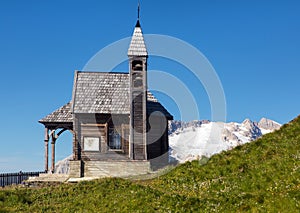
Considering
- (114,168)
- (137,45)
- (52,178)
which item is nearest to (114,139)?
(114,168)

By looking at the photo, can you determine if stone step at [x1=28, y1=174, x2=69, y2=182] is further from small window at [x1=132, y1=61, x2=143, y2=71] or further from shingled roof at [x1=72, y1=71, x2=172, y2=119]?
small window at [x1=132, y1=61, x2=143, y2=71]

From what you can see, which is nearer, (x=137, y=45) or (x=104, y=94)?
(x=137, y=45)

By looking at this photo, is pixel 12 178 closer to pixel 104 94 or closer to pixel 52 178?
pixel 52 178

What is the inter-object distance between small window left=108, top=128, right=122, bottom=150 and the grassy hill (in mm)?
13775

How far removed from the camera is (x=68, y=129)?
4619 centimetres

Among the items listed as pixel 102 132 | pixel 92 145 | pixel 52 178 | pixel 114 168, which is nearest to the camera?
pixel 52 178

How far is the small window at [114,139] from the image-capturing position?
44125 mm

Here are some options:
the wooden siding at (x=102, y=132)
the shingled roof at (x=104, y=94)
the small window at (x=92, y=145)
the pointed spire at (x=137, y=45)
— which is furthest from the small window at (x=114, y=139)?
the pointed spire at (x=137, y=45)

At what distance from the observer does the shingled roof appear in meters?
44.6

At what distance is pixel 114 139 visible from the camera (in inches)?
1741

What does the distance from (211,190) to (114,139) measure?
2298 centimetres

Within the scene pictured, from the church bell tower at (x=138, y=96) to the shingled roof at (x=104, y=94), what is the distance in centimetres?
123

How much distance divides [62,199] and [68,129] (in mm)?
20089

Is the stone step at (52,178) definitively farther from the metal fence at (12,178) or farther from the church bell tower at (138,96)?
the church bell tower at (138,96)
